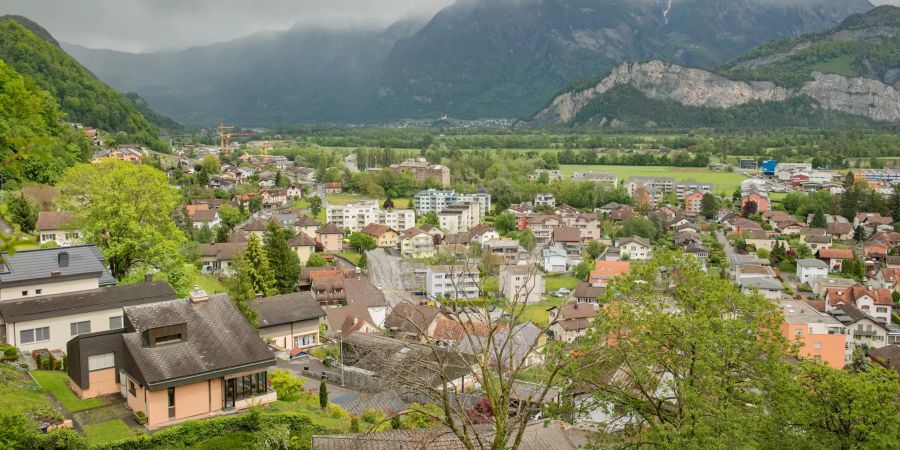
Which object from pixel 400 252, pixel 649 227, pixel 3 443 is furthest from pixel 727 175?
pixel 3 443

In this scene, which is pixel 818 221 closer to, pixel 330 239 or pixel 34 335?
pixel 330 239

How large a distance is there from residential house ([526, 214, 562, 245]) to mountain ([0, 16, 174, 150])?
37.0m

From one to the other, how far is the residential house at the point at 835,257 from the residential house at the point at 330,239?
31.0 m

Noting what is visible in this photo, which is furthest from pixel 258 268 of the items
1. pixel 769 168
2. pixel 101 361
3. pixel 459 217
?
pixel 769 168

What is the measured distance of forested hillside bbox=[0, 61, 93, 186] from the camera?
10.9ft

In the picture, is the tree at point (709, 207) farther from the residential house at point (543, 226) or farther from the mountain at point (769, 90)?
the mountain at point (769, 90)

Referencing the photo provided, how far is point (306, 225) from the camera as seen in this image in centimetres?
4969

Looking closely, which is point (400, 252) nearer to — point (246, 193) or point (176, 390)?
point (246, 193)

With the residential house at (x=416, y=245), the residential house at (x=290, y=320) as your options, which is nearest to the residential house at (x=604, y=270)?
the residential house at (x=416, y=245)

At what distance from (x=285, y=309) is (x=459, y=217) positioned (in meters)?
33.5

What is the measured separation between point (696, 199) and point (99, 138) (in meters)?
52.8

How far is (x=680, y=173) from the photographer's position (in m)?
84.8

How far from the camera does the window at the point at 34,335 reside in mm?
14635

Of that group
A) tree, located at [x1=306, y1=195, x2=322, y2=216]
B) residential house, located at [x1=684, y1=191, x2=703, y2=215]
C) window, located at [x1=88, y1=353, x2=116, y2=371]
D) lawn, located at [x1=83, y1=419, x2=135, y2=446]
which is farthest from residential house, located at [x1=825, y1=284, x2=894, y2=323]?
tree, located at [x1=306, y1=195, x2=322, y2=216]
